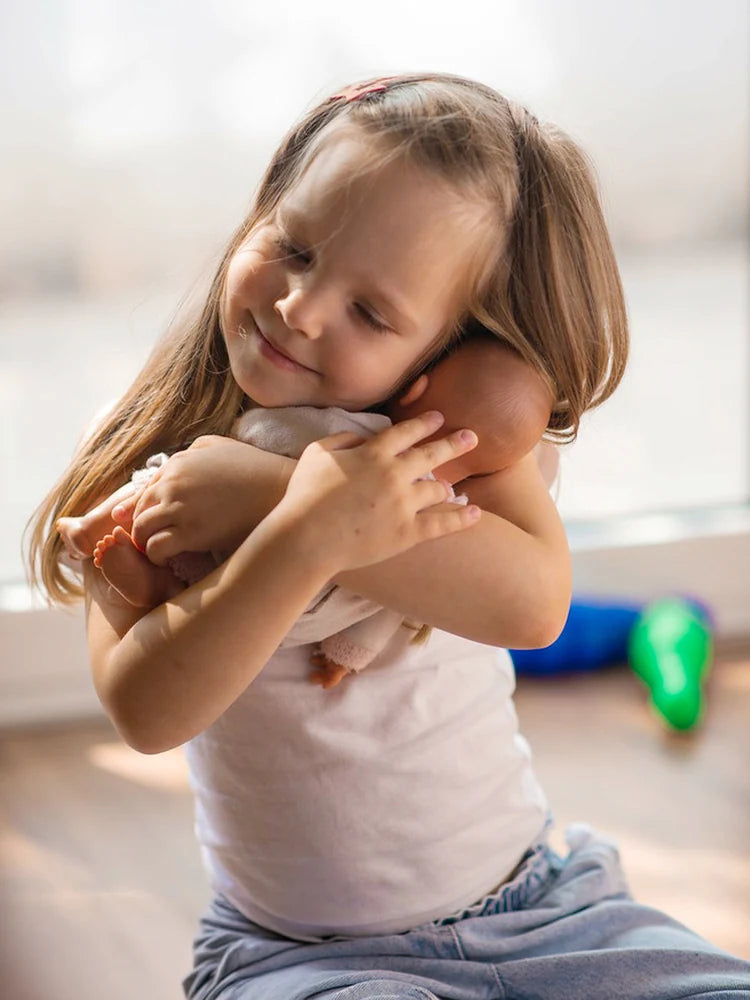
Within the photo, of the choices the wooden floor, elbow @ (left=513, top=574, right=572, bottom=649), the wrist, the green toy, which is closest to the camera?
the wrist

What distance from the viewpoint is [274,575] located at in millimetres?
710

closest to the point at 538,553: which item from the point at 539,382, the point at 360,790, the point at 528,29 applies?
the point at 539,382

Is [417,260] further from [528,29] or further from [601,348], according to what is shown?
[528,29]

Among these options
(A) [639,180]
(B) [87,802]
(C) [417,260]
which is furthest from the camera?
(A) [639,180]

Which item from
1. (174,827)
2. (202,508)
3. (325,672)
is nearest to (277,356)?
(202,508)

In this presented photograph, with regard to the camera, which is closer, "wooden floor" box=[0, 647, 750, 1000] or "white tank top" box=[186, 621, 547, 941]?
"white tank top" box=[186, 621, 547, 941]

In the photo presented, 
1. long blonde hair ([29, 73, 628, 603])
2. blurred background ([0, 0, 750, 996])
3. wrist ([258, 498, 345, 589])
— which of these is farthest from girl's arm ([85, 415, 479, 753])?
blurred background ([0, 0, 750, 996])

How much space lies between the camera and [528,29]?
158 cm

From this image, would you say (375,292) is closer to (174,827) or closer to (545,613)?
(545,613)

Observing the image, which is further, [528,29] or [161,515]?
[528,29]

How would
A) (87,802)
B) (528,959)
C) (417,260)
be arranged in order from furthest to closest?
(87,802) < (528,959) < (417,260)

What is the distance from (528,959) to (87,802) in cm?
77

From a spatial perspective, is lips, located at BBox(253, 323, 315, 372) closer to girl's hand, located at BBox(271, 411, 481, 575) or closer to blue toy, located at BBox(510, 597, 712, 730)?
girl's hand, located at BBox(271, 411, 481, 575)

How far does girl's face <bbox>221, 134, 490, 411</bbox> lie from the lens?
0.74 metres
